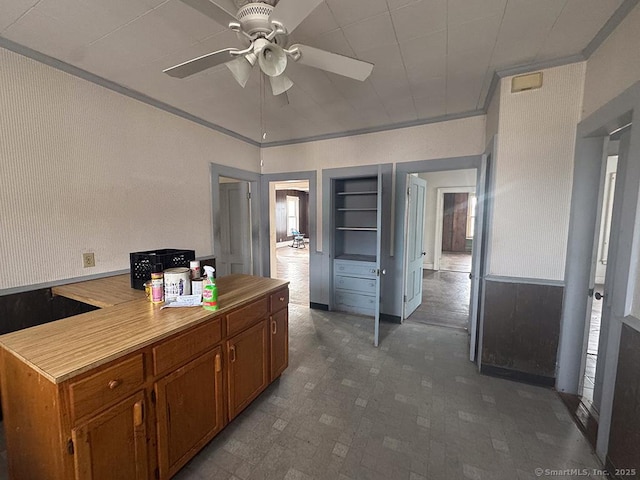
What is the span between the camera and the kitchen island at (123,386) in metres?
0.96

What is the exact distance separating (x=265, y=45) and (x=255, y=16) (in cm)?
11

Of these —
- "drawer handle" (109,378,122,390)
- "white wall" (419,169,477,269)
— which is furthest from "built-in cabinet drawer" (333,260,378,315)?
"white wall" (419,169,477,269)

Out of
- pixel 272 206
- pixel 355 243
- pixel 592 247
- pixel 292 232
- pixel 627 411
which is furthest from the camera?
pixel 292 232

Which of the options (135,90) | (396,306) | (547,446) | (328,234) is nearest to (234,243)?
(328,234)

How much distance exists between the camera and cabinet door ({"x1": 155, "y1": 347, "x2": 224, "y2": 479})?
1262 millimetres

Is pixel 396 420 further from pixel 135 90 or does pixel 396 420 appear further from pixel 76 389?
pixel 135 90

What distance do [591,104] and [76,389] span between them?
3.29 metres

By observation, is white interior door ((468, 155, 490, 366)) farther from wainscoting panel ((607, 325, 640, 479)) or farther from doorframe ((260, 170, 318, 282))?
doorframe ((260, 170, 318, 282))

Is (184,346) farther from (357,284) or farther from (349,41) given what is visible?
(357,284)

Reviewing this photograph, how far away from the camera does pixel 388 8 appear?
1.46m

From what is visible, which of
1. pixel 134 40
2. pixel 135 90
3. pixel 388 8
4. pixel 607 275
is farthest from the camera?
pixel 135 90

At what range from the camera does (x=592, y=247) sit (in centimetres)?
197

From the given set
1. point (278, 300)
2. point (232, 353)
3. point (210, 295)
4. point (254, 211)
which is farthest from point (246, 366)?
point (254, 211)

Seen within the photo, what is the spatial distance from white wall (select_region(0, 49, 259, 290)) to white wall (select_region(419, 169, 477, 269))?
5604 millimetres
